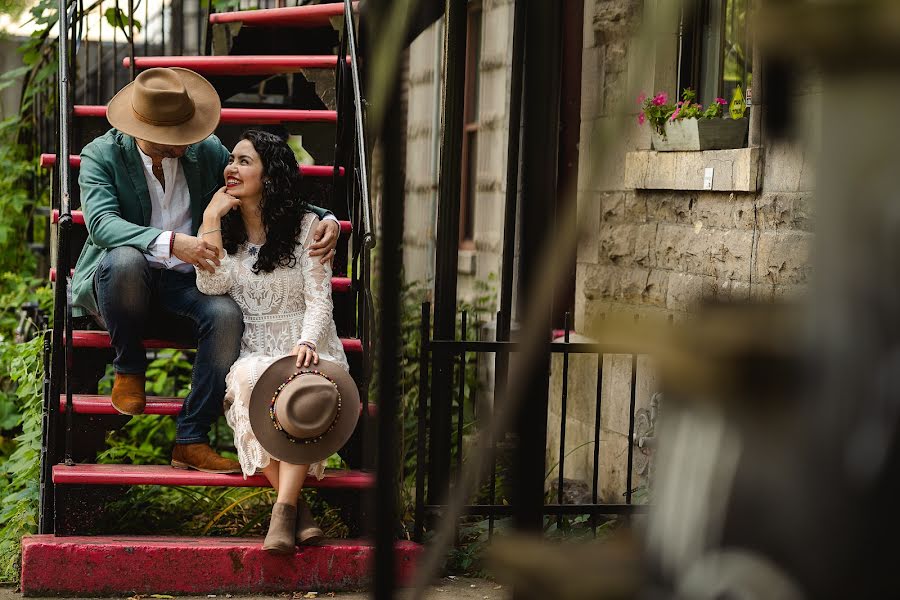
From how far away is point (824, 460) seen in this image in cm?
78

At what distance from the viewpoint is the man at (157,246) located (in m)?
4.55

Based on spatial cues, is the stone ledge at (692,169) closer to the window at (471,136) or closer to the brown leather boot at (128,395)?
the window at (471,136)

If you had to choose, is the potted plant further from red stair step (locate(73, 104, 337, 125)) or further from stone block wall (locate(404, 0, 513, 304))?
stone block wall (locate(404, 0, 513, 304))

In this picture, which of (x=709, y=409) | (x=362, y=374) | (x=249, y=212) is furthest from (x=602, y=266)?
(x=709, y=409)

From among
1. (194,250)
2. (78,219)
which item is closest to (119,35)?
(78,219)

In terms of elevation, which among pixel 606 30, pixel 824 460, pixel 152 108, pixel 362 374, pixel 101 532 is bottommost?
pixel 101 532

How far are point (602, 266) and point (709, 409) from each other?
5.31 m

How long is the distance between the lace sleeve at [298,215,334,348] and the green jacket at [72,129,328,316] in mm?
235

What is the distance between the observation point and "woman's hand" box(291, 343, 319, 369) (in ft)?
14.7

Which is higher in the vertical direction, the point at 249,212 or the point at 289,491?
the point at 249,212

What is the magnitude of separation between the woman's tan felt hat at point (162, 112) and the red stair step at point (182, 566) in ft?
5.22

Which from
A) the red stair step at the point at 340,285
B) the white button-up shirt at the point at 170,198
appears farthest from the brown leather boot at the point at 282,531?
the white button-up shirt at the point at 170,198

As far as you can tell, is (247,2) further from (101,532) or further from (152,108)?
(101,532)

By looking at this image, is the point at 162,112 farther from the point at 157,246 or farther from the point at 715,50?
the point at 715,50
